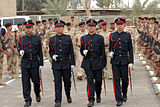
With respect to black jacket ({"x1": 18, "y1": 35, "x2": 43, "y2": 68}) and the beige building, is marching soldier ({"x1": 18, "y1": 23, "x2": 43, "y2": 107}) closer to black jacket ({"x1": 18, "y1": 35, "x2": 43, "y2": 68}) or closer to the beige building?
black jacket ({"x1": 18, "y1": 35, "x2": 43, "y2": 68})

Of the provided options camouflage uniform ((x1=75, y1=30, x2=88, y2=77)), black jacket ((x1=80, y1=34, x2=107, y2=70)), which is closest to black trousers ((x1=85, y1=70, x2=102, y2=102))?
black jacket ((x1=80, y1=34, x2=107, y2=70))

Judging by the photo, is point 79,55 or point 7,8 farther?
point 7,8

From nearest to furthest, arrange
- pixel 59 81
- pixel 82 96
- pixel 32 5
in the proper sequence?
1. pixel 59 81
2. pixel 82 96
3. pixel 32 5

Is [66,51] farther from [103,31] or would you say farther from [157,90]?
[103,31]

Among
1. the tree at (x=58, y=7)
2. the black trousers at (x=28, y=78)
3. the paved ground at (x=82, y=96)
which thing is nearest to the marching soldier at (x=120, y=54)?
the paved ground at (x=82, y=96)

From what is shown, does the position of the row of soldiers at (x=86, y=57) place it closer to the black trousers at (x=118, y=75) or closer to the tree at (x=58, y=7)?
the black trousers at (x=118, y=75)

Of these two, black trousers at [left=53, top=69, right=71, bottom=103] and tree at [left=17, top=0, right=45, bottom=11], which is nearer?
black trousers at [left=53, top=69, right=71, bottom=103]

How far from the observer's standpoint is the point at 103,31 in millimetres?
12477

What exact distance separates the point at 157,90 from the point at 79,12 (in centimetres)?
4165

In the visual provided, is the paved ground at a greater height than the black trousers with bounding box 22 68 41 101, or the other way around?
the black trousers with bounding box 22 68 41 101

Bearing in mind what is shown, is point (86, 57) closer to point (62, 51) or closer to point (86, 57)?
point (86, 57)

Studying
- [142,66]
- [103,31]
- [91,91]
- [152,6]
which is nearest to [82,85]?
[103,31]

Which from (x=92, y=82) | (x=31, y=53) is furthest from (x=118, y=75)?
(x=31, y=53)

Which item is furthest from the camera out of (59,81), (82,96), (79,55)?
(79,55)
